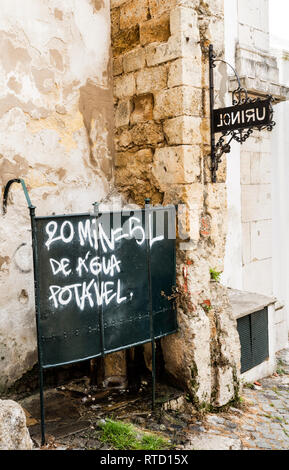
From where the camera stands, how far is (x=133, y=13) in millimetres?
4336

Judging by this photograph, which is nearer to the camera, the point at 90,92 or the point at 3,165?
the point at 3,165

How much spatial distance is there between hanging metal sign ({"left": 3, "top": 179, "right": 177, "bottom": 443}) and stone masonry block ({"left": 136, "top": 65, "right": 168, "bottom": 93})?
1154 mm

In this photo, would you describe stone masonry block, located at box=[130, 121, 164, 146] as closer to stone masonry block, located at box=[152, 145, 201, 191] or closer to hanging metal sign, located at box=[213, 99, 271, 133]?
stone masonry block, located at box=[152, 145, 201, 191]

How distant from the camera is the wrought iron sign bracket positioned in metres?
3.79

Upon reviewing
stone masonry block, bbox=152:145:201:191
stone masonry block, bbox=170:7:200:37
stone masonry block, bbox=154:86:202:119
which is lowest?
stone masonry block, bbox=152:145:201:191

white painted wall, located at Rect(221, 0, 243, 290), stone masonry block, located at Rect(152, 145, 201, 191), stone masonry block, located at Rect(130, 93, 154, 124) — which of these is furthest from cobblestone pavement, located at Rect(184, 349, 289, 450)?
stone masonry block, located at Rect(130, 93, 154, 124)

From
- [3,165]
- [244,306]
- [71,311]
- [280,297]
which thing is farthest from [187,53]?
[280,297]

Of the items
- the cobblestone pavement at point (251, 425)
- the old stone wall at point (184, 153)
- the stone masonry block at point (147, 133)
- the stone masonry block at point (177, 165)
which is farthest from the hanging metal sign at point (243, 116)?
the cobblestone pavement at point (251, 425)

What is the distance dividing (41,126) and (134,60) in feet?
3.80

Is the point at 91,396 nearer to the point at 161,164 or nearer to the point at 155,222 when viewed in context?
the point at 155,222

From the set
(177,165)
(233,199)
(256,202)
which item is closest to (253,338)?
(233,199)

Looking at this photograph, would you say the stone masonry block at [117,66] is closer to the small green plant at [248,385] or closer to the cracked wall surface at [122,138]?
the cracked wall surface at [122,138]

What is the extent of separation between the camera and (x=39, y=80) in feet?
12.8

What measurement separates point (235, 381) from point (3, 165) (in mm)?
2908
